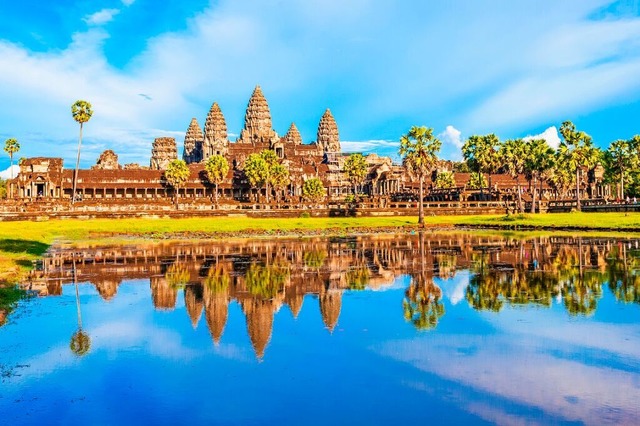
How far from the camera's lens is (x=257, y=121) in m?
179

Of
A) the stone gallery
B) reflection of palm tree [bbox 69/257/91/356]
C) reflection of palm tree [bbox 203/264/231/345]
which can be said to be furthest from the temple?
reflection of palm tree [bbox 69/257/91/356]

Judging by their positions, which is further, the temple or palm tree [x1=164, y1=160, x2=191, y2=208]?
palm tree [x1=164, y1=160, x2=191, y2=208]

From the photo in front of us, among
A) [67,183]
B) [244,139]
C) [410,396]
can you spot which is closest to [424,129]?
[410,396]

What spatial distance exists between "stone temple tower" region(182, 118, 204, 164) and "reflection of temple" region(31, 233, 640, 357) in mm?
152138

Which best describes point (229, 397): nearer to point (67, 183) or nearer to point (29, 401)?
point (29, 401)

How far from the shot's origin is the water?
9.27 meters

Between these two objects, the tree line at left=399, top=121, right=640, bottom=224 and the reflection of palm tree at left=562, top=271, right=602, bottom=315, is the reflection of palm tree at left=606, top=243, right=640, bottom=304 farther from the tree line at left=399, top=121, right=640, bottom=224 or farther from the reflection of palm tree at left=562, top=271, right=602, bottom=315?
the tree line at left=399, top=121, right=640, bottom=224

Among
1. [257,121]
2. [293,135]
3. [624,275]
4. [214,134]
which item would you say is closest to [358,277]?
[624,275]

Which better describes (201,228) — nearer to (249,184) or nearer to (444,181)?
(249,184)

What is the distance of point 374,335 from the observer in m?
13.9

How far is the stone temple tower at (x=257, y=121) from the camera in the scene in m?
178

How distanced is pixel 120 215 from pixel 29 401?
69257 mm

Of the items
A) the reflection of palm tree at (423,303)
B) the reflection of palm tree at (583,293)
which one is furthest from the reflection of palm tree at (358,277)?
the reflection of palm tree at (583,293)

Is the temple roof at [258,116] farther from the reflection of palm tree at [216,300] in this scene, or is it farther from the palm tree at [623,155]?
the reflection of palm tree at [216,300]
